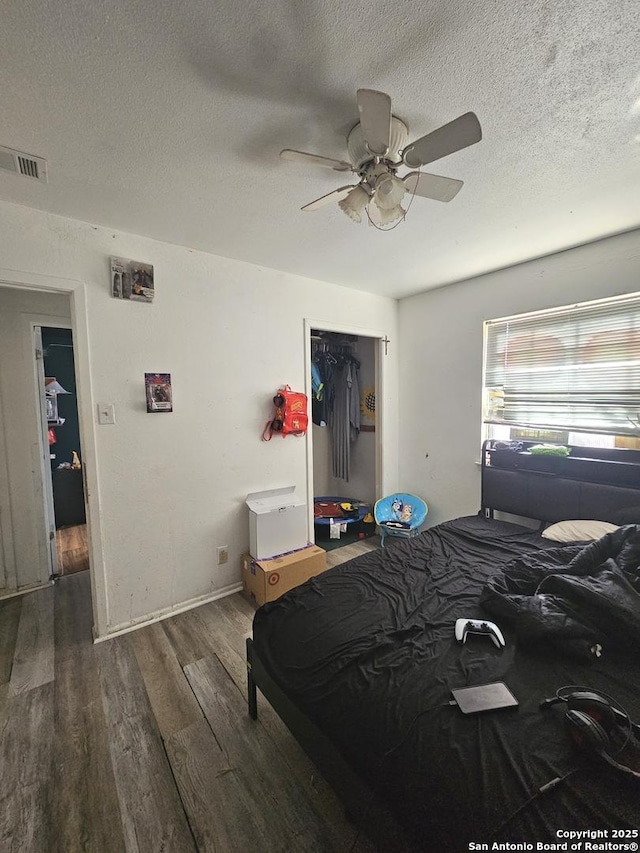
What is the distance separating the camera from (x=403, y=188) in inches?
55.1

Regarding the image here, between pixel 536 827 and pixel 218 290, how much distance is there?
2910 millimetres

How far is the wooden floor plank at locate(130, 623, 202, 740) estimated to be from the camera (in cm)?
163

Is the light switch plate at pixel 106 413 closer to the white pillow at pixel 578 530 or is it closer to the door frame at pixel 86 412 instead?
the door frame at pixel 86 412

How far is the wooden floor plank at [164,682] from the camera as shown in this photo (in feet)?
5.35

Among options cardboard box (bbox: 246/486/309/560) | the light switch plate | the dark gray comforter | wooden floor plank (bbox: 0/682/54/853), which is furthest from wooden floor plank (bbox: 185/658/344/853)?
the light switch plate

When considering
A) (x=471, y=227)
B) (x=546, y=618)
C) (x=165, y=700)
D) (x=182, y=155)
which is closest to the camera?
(x=546, y=618)

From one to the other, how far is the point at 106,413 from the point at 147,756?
1758 mm

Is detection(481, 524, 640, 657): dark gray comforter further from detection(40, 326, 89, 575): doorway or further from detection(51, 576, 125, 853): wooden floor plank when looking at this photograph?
detection(40, 326, 89, 575): doorway

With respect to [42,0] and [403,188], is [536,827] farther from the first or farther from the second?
[42,0]

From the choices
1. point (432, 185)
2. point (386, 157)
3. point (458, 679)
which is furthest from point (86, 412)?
point (458, 679)

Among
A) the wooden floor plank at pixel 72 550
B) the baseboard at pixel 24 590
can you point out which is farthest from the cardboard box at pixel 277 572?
the baseboard at pixel 24 590

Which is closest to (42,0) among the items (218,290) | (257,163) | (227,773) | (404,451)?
(257,163)

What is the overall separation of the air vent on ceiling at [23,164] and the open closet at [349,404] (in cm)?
268

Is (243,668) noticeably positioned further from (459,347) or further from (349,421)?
(459,347)
